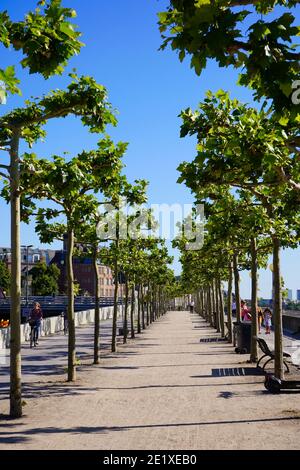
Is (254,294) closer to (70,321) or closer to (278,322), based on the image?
(278,322)

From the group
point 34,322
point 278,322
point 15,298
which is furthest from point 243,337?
point 15,298

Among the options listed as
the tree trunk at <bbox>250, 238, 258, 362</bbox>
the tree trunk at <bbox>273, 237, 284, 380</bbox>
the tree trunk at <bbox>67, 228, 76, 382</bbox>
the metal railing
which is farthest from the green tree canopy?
the metal railing

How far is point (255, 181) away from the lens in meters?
12.1

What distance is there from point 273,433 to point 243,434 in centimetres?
48

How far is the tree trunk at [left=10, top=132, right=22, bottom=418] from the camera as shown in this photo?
1114 centimetres

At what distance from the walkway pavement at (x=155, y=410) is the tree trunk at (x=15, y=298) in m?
0.48

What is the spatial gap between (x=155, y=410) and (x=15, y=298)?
342cm

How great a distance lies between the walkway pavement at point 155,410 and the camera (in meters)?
8.77

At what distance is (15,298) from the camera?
11.4m

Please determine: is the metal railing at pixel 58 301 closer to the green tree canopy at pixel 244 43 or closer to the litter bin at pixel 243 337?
the litter bin at pixel 243 337

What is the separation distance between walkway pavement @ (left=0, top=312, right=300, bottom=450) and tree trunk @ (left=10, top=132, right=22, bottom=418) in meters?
0.48

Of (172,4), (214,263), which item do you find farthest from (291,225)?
(214,263)

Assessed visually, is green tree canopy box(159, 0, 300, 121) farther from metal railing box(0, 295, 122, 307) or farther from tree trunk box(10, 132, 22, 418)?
metal railing box(0, 295, 122, 307)

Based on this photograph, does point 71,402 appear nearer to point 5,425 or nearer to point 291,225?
point 5,425
